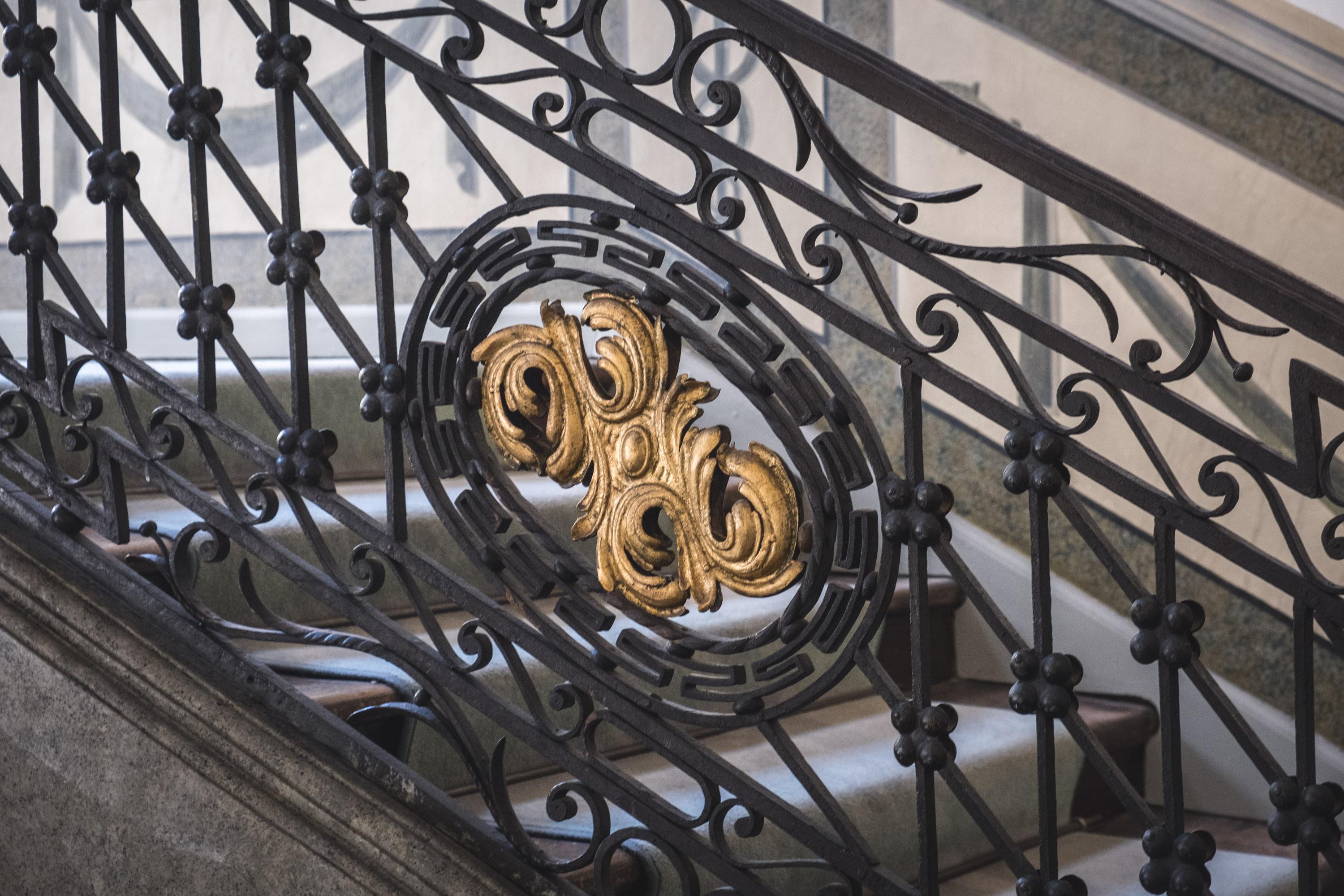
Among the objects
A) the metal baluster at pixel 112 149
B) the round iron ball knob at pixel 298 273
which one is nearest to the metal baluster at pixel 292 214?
the round iron ball knob at pixel 298 273

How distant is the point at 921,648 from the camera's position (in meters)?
1.28

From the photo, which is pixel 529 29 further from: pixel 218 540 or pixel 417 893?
pixel 417 893

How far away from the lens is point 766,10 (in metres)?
1.22

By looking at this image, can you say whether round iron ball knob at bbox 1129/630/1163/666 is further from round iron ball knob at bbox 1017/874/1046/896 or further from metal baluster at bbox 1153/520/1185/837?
round iron ball knob at bbox 1017/874/1046/896

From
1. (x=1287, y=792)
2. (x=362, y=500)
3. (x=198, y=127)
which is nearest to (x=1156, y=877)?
(x=1287, y=792)

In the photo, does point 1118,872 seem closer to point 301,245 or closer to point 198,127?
point 301,245

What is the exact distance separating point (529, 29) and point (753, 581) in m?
0.64

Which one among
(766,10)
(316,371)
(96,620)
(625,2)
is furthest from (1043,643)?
(625,2)

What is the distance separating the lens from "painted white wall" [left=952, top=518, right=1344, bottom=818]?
231 centimetres

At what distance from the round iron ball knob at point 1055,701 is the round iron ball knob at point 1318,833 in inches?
8.8

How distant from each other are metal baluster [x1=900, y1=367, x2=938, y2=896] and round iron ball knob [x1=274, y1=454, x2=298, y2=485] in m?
0.72

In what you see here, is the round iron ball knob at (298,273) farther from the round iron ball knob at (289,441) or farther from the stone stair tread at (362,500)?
the stone stair tread at (362,500)

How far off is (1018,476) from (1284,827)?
0.40 m

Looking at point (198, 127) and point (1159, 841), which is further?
point (198, 127)
